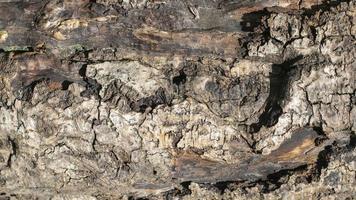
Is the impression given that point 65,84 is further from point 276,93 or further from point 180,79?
point 276,93

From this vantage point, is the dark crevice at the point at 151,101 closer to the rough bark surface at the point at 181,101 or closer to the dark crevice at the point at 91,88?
the rough bark surface at the point at 181,101

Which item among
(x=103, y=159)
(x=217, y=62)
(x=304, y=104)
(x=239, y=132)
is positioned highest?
(x=217, y=62)

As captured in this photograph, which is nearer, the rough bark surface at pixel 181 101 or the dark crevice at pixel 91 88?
the rough bark surface at pixel 181 101

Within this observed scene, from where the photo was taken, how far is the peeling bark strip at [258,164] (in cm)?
533

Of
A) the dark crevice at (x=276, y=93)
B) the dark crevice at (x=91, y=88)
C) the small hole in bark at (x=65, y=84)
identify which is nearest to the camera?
the dark crevice at (x=276, y=93)

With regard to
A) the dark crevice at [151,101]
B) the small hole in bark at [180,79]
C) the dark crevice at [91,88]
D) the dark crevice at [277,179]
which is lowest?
the dark crevice at [277,179]

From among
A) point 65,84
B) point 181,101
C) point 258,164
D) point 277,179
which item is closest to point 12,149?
point 65,84

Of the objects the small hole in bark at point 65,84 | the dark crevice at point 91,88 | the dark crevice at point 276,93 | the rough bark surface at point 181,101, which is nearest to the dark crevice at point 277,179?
the rough bark surface at point 181,101

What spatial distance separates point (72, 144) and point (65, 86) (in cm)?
62

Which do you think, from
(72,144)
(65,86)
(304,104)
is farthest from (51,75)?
(304,104)

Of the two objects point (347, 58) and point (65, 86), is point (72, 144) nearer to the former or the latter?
point (65, 86)

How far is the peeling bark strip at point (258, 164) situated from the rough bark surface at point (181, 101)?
12 mm

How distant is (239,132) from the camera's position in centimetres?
526

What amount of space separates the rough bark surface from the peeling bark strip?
0.04 feet
